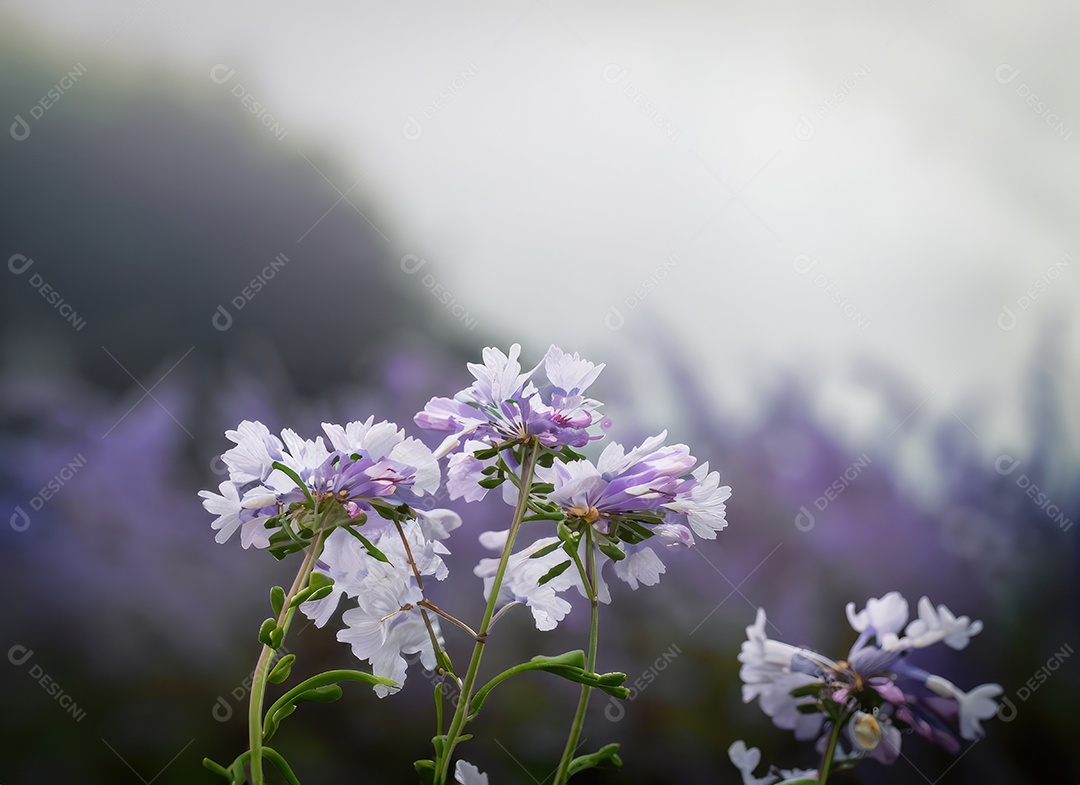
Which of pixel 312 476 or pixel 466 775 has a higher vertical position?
pixel 312 476

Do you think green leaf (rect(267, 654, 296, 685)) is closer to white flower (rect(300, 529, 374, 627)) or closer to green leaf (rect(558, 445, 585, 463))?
white flower (rect(300, 529, 374, 627))

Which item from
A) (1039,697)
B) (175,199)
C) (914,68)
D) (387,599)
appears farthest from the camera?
(914,68)

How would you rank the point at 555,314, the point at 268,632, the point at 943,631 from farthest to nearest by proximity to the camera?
the point at 555,314, the point at 943,631, the point at 268,632

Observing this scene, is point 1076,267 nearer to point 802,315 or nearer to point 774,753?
point 802,315

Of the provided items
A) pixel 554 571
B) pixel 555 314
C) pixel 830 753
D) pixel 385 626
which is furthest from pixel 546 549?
pixel 555 314

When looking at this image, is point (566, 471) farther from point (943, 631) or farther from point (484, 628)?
point (943, 631)

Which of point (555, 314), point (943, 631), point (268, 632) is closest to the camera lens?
point (268, 632)

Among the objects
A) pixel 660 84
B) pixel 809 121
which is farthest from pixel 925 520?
pixel 660 84
